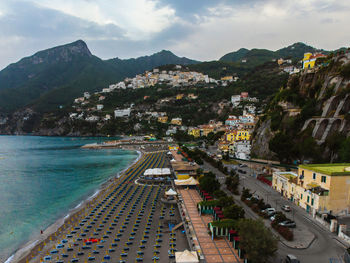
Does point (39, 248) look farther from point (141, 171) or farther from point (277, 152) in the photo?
point (277, 152)

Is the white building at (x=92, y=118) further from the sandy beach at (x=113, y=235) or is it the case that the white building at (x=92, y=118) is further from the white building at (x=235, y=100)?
the sandy beach at (x=113, y=235)

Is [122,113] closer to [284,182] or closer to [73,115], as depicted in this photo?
[73,115]

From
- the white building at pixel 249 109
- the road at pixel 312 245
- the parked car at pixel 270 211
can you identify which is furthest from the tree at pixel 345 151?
the white building at pixel 249 109

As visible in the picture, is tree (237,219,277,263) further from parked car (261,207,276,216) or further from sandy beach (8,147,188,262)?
parked car (261,207,276,216)

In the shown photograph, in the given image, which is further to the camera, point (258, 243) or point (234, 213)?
point (234, 213)

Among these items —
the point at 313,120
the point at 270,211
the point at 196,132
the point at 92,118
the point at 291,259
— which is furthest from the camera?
the point at 92,118

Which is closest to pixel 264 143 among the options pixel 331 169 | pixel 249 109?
pixel 331 169

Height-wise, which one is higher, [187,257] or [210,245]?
[187,257]
